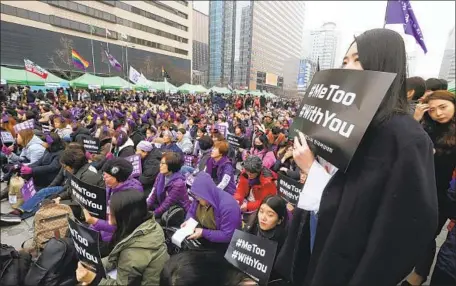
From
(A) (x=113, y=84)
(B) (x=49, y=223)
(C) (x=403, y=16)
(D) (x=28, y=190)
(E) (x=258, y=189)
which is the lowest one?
(D) (x=28, y=190)

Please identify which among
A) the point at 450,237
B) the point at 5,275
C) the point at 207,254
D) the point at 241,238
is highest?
the point at 450,237

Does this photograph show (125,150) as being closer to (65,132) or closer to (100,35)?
(65,132)

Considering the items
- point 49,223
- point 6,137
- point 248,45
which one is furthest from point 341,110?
point 248,45

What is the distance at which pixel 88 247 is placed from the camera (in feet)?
7.53

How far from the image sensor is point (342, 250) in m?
1.01

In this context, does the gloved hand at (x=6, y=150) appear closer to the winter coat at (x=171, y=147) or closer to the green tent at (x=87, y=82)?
the winter coat at (x=171, y=147)

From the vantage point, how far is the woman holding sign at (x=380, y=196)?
36.0 inches

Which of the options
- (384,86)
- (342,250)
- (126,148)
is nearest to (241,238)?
(342,250)

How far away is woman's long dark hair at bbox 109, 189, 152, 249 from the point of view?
247 centimetres

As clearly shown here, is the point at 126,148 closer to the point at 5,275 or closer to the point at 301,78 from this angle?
the point at 5,275

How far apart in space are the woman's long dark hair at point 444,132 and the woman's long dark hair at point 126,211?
2.88 meters

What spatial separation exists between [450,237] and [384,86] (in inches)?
71.3

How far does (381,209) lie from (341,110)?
40 centimetres

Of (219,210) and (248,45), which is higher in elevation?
(248,45)
